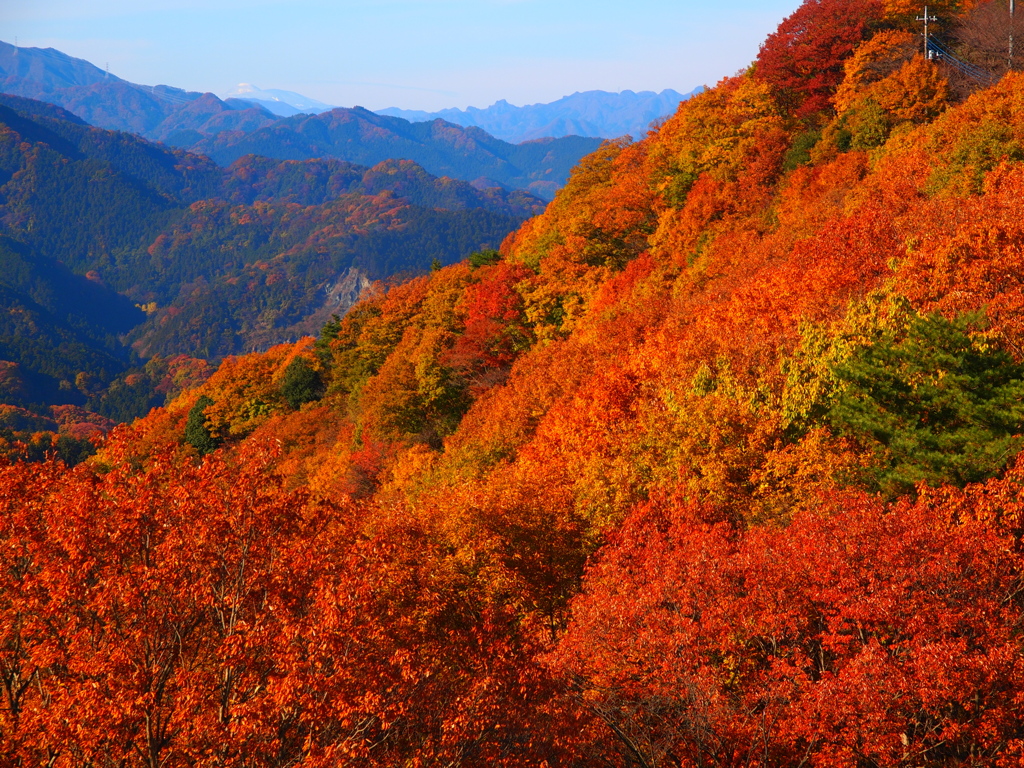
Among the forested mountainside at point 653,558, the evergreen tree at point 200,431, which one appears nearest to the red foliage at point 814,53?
the forested mountainside at point 653,558

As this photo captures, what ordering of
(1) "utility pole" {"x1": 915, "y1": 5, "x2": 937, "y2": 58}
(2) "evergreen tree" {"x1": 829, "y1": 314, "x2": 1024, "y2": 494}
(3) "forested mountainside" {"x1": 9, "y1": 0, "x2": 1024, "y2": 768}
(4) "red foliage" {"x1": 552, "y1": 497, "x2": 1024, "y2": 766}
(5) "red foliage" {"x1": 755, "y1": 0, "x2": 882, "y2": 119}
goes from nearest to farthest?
(3) "forested mountainside" {"x1": 9, "y1": 0, "x2": 1024, "y2": 768}
(4) "red foliage" {"x1": 552, "y1": 497, "x2": 1024, "y2": 766}
(2) "evergreen tree" {"x1": 829, "y1": 314, "x2": 1024, "y2": 494}
(1) "utility pole" {"x1": 915, "y1": 5, "x2": 937, "y2": 58}
(5) "red foliage" {"x1": 755, "y1": 0, "x2": 882, "y2": 119}

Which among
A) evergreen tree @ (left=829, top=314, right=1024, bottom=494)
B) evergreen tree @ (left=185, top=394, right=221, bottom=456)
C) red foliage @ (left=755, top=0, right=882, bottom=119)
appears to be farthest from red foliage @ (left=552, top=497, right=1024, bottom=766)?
evergreen tree @ (left=185, top=394, right=221, bottom=456)

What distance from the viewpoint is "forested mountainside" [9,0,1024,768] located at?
1227 centimetres

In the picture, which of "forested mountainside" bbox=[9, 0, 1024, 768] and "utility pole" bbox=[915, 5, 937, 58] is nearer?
"forested mountainside" bbox=[9, 0, 1024, 768]

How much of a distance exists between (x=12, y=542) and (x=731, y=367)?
2043cm

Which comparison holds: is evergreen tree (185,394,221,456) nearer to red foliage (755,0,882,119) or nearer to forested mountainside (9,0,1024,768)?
forested mountainside (9,0,1024,768)

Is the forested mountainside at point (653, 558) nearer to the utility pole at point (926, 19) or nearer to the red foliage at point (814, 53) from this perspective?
the utility pole at point (926, 19)

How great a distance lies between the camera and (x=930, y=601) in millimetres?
13992

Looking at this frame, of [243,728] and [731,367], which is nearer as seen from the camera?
[243,728]

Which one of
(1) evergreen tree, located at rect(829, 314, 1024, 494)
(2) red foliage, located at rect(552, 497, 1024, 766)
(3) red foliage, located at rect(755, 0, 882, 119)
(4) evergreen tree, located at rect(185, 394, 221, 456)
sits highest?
(3) red foliage, located at rect(755, 0, 882, 119)

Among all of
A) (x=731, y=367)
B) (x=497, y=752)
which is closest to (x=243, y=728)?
(x=497, y=752)

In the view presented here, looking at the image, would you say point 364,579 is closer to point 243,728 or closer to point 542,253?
point 243,728

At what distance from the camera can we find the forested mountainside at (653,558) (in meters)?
12.3

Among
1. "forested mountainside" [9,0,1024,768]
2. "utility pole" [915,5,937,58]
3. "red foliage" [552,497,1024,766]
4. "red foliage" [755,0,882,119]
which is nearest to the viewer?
"forested mountainside" [9,0,1024,768]
